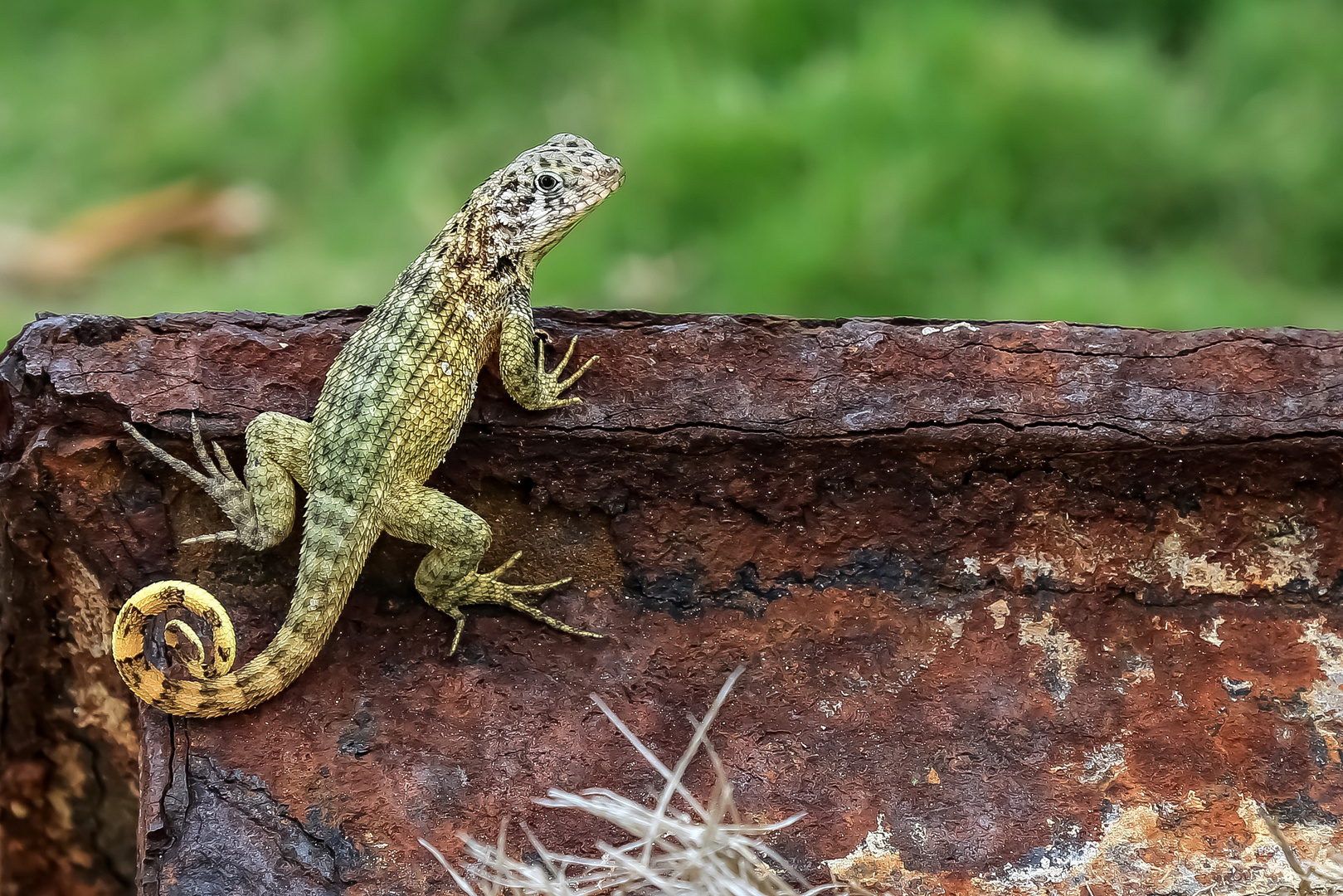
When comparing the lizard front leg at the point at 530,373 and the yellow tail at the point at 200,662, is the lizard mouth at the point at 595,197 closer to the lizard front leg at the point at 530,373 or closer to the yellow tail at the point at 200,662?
the lizard front leg at the point at 530,373

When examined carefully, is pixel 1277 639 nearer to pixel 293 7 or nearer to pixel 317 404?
pixel 317 404

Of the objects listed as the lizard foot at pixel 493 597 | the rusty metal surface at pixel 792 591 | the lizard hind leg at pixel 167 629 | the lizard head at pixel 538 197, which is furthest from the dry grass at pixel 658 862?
the lizard head at pixel 538 197

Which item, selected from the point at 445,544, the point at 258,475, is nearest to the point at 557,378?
the point at 445,544

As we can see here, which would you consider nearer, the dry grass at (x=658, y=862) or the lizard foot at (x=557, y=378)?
the dry grass at (x=658, y=862)

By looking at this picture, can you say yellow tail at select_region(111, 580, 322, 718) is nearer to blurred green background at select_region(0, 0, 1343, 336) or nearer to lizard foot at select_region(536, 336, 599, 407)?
lizard foot at select_region(536, 336, 599, 407)

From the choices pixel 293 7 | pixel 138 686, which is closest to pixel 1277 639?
pixel 138 686

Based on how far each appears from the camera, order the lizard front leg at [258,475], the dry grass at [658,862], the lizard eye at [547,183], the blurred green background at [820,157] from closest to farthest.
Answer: the dry grass at [658,862], the lizard front leg at [258,475], the lizard eye at [547,183], the blurred green background at [820,157]
